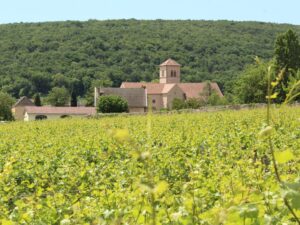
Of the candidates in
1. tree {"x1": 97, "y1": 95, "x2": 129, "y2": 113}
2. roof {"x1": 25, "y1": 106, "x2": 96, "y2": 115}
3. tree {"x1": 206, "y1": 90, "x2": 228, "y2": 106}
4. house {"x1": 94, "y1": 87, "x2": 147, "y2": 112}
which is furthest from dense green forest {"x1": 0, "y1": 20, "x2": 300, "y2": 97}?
tree {"x1": 97, "y1": 95, "x2": 129, "y2": 113}

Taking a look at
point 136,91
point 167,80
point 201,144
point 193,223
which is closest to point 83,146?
point 201,144

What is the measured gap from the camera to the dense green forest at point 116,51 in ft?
392

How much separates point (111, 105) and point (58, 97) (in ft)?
155

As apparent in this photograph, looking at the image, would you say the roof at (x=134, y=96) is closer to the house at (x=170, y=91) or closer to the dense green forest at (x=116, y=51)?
the house at (x=170, y=91)

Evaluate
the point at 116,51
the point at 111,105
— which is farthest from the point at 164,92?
the point at 116,51

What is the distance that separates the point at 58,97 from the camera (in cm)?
10969

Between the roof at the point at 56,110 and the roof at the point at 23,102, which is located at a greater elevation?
the roof at the point at 23,102

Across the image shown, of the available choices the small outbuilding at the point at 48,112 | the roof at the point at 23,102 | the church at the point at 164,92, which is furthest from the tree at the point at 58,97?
the small outbuilding at the point at 48,112

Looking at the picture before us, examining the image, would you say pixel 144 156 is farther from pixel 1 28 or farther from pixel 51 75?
pixel 1 28

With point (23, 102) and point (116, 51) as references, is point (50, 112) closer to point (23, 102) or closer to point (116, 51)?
point (23, 102)

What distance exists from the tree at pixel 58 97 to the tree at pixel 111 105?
149ft

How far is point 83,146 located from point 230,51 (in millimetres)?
124521

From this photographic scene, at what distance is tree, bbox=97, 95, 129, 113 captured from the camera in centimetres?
6338

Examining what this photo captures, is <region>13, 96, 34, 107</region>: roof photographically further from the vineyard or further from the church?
the vineyard
